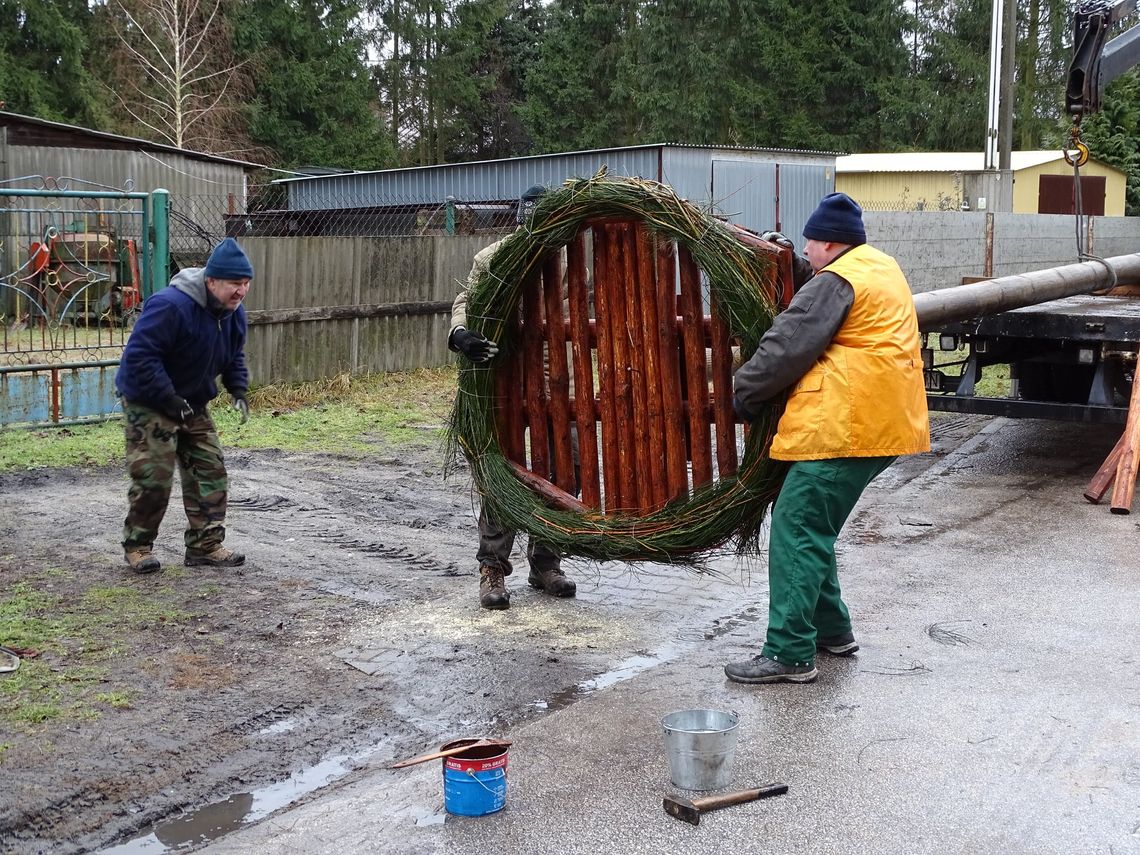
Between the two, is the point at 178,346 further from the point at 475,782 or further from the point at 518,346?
the point at 475,782

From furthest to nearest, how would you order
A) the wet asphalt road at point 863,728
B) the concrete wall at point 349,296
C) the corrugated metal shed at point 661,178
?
the corrugated metal shed at point 661,178, the concrete wall at point 349,296, the wet asphalt road at point 863,728

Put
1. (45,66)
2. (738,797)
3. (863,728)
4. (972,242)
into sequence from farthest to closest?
1. (45,66)
2. (972,242)
3. (863,728)
4. (738,797)

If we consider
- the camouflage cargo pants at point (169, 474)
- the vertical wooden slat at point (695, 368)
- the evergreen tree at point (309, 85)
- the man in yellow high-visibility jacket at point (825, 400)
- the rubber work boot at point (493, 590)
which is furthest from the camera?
the evergreen tree at point (309, 85)

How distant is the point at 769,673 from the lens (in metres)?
4.96

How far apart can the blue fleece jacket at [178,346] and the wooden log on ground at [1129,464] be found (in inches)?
222

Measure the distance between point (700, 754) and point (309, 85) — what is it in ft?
132

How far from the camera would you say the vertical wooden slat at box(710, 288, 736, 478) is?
16.8 feet

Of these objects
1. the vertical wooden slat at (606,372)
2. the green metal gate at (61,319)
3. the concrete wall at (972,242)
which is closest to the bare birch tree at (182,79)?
the concrete wall at (972,242)

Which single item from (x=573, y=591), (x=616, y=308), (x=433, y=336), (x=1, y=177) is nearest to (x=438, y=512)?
(x=573, y=591)

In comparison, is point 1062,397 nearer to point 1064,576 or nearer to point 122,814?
point 1064,576

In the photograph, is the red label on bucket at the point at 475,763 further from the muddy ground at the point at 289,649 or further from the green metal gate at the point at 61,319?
the green metal gate at the point at 61,319

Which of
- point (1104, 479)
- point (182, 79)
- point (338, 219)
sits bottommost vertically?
point (1104, 479)

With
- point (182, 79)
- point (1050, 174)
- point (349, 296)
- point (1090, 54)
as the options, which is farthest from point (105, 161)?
point (1050, 174)

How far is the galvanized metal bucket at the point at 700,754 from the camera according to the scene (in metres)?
3.90
